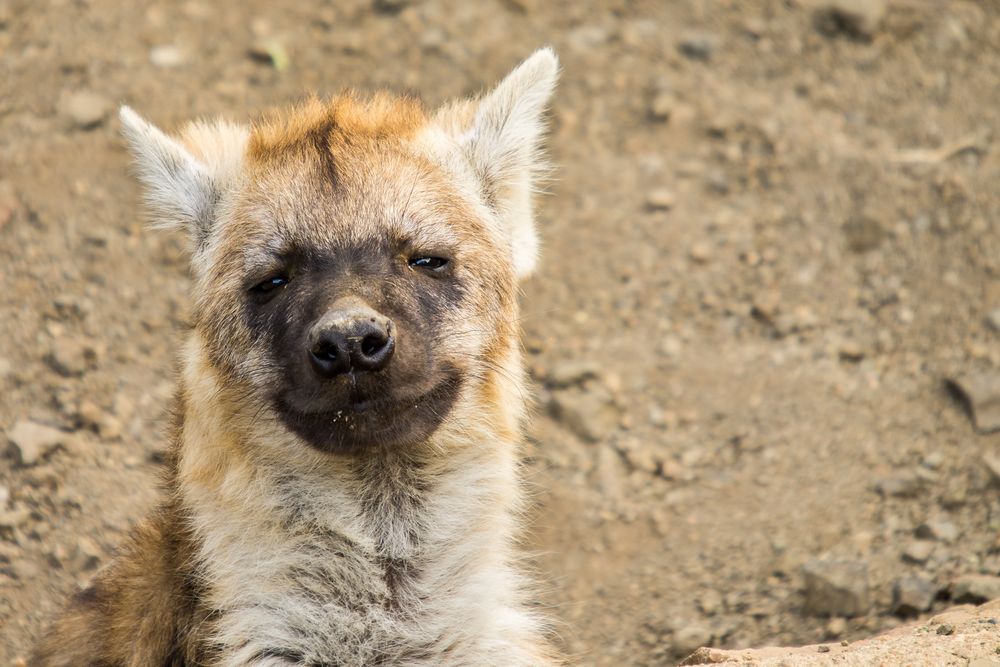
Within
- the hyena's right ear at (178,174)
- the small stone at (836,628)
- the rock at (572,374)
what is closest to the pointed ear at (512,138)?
the hyena's right ear at (178,174)

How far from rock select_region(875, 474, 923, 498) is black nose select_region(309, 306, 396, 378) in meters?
3.04

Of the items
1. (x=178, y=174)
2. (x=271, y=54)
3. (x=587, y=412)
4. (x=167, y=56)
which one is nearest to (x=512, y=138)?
(x=178, y=174)

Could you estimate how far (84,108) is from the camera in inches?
281

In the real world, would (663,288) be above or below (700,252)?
below

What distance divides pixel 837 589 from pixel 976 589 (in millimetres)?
576

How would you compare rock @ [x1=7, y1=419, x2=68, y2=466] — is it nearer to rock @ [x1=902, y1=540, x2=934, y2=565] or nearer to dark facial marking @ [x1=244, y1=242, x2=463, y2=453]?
dark facial marking @ [x1=244, y1=242, x2=463, y2=453]

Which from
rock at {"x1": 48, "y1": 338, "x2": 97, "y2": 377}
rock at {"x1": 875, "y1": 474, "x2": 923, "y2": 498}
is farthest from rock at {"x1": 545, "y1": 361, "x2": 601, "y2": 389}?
rock at {"x1": 48, "y1": 338, "x2": 97, "y2": 377}

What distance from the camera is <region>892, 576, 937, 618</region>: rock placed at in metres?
5.13

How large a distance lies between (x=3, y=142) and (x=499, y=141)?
3.70 meters

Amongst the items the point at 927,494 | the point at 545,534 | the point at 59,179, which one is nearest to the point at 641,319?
the point at 545,534

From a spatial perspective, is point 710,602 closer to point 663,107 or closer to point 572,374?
point 572,374

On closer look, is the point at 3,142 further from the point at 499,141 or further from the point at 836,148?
the point at 836,148

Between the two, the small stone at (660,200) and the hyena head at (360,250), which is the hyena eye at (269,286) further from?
the small stone at (660,200)

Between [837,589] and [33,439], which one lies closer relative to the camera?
[837,589]
